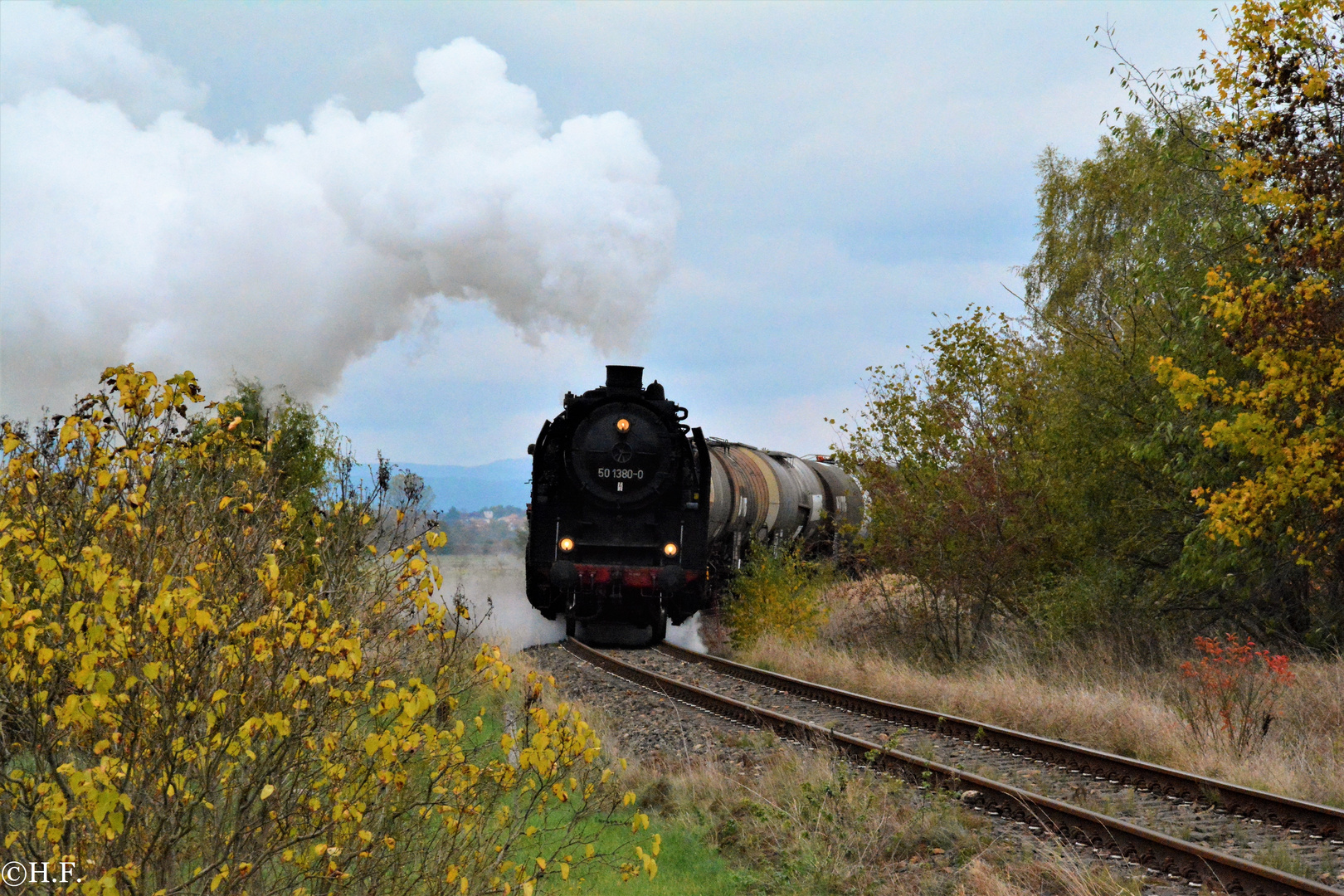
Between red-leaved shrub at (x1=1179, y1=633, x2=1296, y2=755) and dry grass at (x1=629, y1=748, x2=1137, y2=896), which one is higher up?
red-leaved shrub at (x1=1179, y1=633, x2=1296, y2=755)

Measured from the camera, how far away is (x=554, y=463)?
17078 mm

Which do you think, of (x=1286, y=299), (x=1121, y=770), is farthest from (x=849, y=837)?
(x=1286, y=299)

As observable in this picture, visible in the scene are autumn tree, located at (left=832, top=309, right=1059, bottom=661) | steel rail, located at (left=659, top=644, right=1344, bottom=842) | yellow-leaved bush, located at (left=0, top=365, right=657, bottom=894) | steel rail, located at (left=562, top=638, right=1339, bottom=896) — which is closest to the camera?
yellow-leaved bush, located at (left=0, top=365, right=657, bottom=894)

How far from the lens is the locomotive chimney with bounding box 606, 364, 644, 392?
17.4m

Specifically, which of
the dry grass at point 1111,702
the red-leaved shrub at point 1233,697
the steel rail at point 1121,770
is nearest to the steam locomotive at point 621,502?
the dry grass at point 1111,702

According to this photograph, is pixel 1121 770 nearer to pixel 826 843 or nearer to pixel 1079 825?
pixel 1079 825

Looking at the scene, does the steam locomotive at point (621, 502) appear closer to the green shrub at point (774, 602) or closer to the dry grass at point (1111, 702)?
the green shrub at point (774, 602)

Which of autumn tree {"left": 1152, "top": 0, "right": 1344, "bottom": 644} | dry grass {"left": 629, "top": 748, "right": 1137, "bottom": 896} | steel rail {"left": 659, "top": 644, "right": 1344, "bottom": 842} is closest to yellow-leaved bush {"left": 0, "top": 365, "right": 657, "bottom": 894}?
dry grass {"left": 629, "top": 748, "right": 1137, "bottom": 896}

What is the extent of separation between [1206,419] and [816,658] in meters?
6.51

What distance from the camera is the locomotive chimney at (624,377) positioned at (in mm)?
17391

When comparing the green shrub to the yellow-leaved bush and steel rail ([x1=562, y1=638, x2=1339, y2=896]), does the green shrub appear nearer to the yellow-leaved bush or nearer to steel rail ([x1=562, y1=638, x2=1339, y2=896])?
steel rail ([x1=562, y1=638, x2=1339, y2=896])

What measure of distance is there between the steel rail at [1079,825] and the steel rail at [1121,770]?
1.10 metres

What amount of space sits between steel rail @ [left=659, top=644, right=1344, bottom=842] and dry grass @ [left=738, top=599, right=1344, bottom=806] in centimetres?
55

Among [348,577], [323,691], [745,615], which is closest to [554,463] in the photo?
[745,615]
